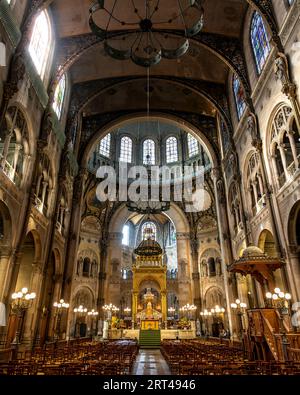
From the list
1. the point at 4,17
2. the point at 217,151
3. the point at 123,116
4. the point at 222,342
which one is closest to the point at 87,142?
the point at 123,116

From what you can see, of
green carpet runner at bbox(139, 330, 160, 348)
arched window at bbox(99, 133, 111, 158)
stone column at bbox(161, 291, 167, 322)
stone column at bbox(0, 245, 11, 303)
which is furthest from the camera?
arched window at bbox(99, 133, 111, 158)

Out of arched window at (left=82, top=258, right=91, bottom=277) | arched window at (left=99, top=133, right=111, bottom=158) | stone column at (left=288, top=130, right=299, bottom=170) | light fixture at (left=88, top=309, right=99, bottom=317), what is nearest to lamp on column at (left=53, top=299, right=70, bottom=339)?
light fixture at (left=88, top=309, right=99, bottom=317)

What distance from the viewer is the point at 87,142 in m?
28.7

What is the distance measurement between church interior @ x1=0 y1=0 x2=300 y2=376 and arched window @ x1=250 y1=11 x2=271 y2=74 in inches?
6.5

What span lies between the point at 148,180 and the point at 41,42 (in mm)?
22784

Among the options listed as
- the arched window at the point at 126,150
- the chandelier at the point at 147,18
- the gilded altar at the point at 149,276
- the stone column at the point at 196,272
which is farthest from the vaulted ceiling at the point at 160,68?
the stone column at the point at 196,272

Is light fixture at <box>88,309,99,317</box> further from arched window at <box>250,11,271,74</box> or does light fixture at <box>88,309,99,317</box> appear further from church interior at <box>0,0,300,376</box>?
arched window at <box>250,11,271,74</box>

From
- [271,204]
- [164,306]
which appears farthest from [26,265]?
[164,306]

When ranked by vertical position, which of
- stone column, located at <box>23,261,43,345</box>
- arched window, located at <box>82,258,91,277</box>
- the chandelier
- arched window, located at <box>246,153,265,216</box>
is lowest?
stone column, located at <box>23,261,43,345</box>

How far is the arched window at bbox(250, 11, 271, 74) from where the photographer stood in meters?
18.2

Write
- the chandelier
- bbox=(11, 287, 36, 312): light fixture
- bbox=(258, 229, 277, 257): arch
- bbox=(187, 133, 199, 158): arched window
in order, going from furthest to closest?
bbox=(187, 133, 199, 158): arched window < the chandelier < bbox=(258, 229, 277, 257): arch < bbox=(11, 287, 36, 312): light fixture

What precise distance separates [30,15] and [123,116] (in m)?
15.0

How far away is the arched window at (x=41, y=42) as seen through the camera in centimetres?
1866
